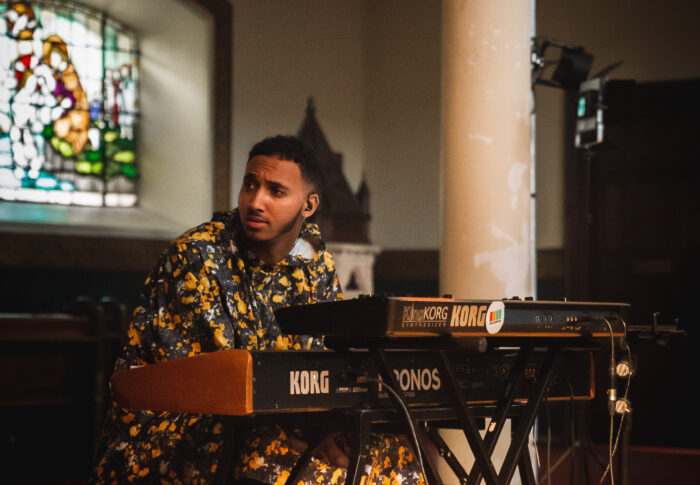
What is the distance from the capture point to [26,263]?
6.36 m

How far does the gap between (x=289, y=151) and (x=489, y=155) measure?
1243 mm

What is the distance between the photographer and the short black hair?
2.49m

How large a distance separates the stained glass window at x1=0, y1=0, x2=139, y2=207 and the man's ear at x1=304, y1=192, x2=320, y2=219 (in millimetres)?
4724

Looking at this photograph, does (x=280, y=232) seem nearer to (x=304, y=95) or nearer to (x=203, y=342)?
(x=203, y=342)

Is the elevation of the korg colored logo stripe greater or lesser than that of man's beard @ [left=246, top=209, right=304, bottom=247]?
lesser

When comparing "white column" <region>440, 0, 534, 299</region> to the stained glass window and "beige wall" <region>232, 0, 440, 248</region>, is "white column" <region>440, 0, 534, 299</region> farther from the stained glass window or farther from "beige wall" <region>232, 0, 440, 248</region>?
the stained glass window

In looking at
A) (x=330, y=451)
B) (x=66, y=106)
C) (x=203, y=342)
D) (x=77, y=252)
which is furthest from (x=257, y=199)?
(x=66, y=106)

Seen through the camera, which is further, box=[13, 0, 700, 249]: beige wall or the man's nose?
box=[13, 0, 700, 249]: beige wall

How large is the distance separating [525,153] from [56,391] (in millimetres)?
2908

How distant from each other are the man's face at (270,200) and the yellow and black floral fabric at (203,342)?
0.07 meters

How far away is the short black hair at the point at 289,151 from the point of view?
249cm

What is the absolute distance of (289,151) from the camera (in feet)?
8.22

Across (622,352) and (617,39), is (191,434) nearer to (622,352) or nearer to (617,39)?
(622,352)

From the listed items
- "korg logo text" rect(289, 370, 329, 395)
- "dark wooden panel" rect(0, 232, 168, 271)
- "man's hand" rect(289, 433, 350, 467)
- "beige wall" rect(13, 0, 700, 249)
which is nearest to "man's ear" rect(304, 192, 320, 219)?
"man's hand" rect(289, 433, 350, 467)
